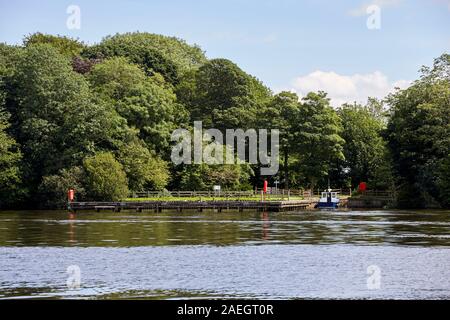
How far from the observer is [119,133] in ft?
316

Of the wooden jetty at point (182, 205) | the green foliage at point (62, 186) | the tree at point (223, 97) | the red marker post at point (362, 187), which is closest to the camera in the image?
the wooden jetty at point (182, 205)

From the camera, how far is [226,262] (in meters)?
36.1

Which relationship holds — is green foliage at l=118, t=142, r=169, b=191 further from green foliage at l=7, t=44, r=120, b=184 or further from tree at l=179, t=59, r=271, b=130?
tree at l=179, t=59, r=271, b=130

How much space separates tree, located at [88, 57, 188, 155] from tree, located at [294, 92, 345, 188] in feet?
45.3

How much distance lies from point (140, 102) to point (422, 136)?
30.6 m

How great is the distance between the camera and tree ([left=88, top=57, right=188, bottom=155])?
325ft

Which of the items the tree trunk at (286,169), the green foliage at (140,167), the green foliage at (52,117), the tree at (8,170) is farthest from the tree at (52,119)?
the tree trunk at (286,169)

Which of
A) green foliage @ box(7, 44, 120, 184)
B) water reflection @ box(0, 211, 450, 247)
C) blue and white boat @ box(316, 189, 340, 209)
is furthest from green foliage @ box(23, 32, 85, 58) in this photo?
water reflection @ box(0, 211, 450, 247)

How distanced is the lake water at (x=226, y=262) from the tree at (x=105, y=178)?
1251 inches

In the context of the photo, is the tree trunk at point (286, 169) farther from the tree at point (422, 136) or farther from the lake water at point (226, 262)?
the lake water at point (226, 262)

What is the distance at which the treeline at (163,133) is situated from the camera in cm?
9156

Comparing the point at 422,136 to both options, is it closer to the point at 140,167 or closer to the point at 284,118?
the point at 284,118

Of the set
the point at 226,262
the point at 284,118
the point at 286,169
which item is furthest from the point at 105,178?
the point at 226,262

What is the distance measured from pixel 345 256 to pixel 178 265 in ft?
24.6
